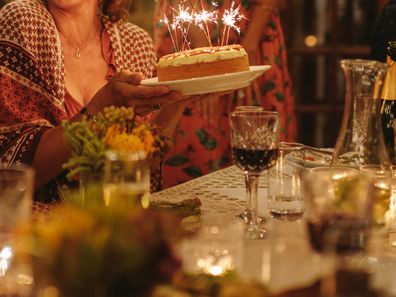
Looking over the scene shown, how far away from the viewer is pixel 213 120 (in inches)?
146

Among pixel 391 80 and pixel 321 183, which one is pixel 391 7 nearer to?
pixel 391 80

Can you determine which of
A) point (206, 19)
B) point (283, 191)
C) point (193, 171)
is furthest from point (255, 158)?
point (193, 171)

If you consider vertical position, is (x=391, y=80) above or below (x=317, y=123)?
above

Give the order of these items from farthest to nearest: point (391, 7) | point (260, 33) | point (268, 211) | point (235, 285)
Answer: point (260, 33)
point (391, 7)
point (268, 211)
point (235, 285)

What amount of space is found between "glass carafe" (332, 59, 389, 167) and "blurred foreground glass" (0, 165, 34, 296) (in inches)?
28.3

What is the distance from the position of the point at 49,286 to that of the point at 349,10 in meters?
4.19

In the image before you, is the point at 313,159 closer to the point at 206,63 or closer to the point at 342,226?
the point at 206,63

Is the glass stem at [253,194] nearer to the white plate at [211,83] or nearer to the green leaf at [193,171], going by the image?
the white plate at [211,83]

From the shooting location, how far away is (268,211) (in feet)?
5.96

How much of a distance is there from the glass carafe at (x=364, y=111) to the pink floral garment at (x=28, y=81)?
947mm

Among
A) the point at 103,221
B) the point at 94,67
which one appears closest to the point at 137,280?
the point at 103,221

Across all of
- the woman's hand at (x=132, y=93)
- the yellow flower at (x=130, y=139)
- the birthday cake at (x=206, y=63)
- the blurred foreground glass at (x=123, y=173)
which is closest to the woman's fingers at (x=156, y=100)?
the woman's hand at (x=132, y=93)

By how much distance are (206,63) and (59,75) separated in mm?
578

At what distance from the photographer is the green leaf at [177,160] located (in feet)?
11.8
